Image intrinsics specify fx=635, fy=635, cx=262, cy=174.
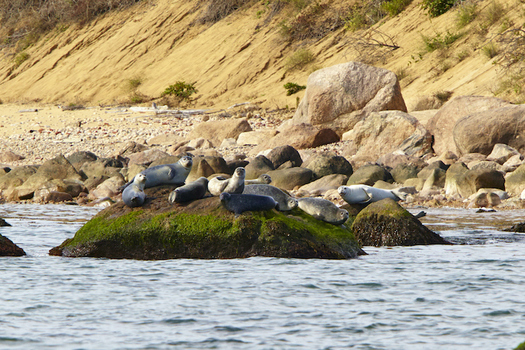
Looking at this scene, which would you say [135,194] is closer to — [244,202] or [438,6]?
[244,202]

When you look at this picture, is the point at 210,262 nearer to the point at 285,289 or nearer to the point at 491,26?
the point at 285,289

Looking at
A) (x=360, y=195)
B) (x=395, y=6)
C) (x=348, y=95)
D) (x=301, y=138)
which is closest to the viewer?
(x=360, y=195)

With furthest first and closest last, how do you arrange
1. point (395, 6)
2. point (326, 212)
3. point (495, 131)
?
point (395, 6) → point (495, 131) → point (326, 212)

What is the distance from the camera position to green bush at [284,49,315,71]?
2742cm

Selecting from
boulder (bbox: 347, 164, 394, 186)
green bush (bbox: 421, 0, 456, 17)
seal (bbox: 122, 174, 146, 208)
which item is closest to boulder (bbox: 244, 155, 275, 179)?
boulder (bbox: 347, 164, 394, 186)

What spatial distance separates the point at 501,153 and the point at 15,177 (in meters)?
12.2

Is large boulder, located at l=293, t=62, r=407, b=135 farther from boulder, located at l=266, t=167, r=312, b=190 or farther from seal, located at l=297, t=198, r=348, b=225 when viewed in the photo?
seal, located at l=297, t=198, r=348, b=225

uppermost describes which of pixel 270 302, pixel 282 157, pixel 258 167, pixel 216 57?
pixel 216 57

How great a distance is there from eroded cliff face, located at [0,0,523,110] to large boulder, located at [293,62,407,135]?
147cm

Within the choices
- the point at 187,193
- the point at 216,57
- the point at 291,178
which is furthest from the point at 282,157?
the point at 216,57

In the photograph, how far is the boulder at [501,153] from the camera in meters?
14.5

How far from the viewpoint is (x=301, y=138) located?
61.8 ft

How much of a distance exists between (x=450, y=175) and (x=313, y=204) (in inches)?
262

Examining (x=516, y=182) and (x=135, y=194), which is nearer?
(x=135, y=194)
